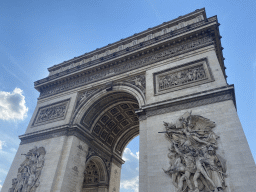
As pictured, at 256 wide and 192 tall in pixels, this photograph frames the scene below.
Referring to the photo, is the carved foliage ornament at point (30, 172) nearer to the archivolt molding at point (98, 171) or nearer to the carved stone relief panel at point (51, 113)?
the carved stone relief panel at point (51, 113)

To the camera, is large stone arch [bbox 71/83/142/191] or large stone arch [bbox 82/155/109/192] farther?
large stone arch [bbox 82/155/109/192]

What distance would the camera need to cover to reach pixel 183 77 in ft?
40.4

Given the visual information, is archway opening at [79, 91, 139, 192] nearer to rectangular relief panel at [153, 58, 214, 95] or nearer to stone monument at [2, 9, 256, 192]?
stone monument at [2, 9, 256, 192]

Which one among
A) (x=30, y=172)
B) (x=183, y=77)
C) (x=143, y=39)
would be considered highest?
(x=143, y=39)

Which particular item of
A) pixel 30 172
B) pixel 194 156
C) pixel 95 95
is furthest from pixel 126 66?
pixel 30 172

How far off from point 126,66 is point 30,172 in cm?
1013

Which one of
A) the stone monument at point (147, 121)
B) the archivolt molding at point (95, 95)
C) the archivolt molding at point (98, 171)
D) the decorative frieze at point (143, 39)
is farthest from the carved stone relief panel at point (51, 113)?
the decorative frieze at point (143, 39)

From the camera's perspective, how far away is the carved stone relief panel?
52.3 ft

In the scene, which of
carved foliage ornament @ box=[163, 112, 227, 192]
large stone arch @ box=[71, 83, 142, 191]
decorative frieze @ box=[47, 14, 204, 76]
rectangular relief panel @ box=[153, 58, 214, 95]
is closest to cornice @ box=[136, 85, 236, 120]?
carved foliage ornament @ box=[163, 112, 227, 192]

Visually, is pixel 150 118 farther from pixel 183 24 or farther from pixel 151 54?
pixel 183 24

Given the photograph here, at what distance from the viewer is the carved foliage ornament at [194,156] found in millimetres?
8156

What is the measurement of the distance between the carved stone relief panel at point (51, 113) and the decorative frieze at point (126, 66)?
4.89 feet

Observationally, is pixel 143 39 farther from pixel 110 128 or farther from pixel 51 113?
pixel 51 113

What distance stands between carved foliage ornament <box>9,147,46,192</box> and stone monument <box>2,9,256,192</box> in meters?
0.07
